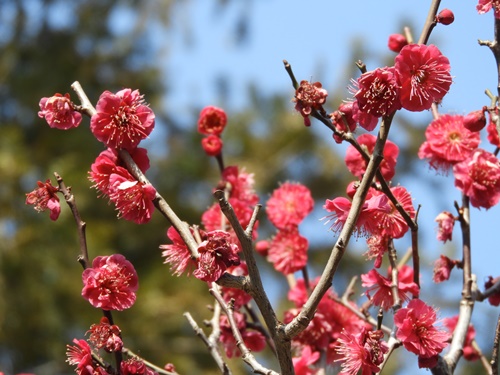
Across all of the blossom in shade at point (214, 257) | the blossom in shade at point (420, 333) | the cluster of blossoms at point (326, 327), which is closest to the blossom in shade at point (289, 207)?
the cluster of blossoms at point (326, 327)

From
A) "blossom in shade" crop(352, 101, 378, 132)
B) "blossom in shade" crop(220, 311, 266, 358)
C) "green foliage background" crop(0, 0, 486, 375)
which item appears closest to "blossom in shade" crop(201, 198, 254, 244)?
"blossom in shade" crop(220, 311, 266, 358)

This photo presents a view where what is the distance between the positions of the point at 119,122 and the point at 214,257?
255 millimetres

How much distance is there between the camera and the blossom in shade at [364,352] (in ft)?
3.56

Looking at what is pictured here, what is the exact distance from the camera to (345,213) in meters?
1.06

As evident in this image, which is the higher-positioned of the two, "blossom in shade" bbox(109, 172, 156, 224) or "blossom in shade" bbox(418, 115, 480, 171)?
"blossom in shade" bbox(418, 115, 480, 171)

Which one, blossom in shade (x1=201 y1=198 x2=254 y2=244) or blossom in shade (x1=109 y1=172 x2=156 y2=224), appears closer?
blossom in shade (x1=109 y1=172 x2=156 y2=224)

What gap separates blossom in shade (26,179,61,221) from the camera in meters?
1.15

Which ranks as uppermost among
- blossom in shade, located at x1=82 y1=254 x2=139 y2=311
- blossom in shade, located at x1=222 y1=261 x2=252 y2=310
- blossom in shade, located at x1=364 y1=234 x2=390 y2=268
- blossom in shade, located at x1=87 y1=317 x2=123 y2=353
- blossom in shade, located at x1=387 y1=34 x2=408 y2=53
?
blossom in shade, located at x1=387 y1=34 x2=408 y2=53

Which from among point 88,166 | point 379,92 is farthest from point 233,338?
point 88,166

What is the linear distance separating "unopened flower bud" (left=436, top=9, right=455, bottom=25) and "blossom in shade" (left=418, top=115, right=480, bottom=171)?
33cm

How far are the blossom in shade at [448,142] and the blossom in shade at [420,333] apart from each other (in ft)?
1.29

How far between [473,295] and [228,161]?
14.5 feet

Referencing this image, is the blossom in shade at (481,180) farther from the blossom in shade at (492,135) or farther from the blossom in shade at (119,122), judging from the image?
the blossom in shade at (119,122)

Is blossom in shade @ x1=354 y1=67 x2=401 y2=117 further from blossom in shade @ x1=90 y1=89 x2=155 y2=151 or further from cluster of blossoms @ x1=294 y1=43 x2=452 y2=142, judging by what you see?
blossom in shade @ x1=90 y1=89 x2=155 y2=151
